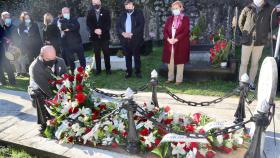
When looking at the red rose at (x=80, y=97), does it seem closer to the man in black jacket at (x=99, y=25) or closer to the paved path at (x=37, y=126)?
the paved path at (x=37, y=126)

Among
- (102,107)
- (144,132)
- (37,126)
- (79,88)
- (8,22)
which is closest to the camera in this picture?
(144,132)

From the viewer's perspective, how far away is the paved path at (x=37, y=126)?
4.04 meters

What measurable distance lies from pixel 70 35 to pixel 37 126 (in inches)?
124

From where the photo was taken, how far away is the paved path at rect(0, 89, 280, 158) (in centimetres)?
404

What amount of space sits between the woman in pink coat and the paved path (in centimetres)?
97

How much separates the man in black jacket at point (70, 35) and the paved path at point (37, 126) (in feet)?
5.12

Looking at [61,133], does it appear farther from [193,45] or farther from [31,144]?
[193,45]

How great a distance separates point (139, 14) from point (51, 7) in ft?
25.1

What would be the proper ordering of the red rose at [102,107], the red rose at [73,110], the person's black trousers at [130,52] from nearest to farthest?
the red rose at [73,110] → the red rose at [102,107] → the person's black trousers at [130,52]

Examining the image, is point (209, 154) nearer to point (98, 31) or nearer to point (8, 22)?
point (98, 31)

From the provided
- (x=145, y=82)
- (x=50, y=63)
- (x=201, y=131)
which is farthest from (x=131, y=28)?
(x=201, y=131)

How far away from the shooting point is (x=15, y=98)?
22.3ft

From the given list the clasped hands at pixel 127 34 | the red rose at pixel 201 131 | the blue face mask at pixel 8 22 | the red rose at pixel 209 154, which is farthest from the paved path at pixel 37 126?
the blue face mask at pixel 8 22

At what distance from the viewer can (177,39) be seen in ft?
22.2
